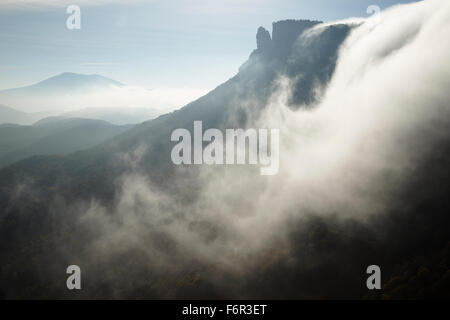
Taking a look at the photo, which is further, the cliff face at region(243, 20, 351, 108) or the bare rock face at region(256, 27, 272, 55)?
the bare rock face at region(256, 27, 272, 55)

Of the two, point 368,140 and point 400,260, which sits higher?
point 368,140

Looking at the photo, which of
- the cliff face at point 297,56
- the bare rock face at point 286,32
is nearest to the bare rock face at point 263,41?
the cliff face at point 297,56

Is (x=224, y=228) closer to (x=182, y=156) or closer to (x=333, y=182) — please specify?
(x=333, y=182)

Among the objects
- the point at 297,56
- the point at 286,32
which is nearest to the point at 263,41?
the point at 286,32

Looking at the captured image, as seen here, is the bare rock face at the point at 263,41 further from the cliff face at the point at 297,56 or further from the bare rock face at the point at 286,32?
the bare rock face at the point at 286,32

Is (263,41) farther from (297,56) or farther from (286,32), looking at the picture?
(297,56)

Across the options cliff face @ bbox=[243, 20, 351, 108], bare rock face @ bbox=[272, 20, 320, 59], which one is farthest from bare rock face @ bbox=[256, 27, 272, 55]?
bare rock face @ bbox=[272, 20, 320, 59]

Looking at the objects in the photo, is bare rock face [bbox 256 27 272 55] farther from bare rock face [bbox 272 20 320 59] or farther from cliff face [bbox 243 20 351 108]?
bare rock face [bbox 272 20 320 59]

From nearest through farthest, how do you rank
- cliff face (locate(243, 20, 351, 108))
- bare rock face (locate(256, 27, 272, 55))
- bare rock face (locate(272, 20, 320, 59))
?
cliff face (locate(243, 20, 351, 108)) < bare rock face (locate(272, 20, 320, 59)) < bare rock face (locate(256, 27, 272, 55))

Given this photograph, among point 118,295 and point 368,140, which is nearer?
point 118,295

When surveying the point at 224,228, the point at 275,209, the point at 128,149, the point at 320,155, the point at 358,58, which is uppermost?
the point at 358,58

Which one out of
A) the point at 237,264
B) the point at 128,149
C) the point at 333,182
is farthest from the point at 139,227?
the point at 333,182
